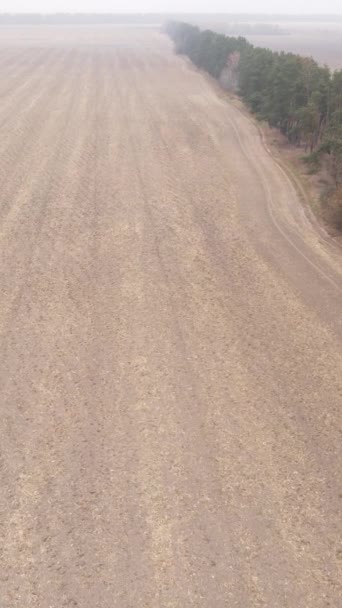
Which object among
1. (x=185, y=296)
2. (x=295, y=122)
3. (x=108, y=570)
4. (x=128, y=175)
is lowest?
(x=108, y=570)

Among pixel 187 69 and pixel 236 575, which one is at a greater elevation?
pixel 187 69

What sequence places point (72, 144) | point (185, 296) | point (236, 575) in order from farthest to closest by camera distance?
point (72, 144)
point (185, 296)
point (236, 575)

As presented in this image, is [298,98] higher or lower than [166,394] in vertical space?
higher

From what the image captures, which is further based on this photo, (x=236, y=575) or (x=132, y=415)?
(x=132, y=415)

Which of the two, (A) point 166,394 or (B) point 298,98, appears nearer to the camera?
Answer: (A) point 166,394

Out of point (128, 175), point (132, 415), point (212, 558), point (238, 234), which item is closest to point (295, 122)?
point (128, 175)

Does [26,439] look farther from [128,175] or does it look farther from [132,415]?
[128,175]
